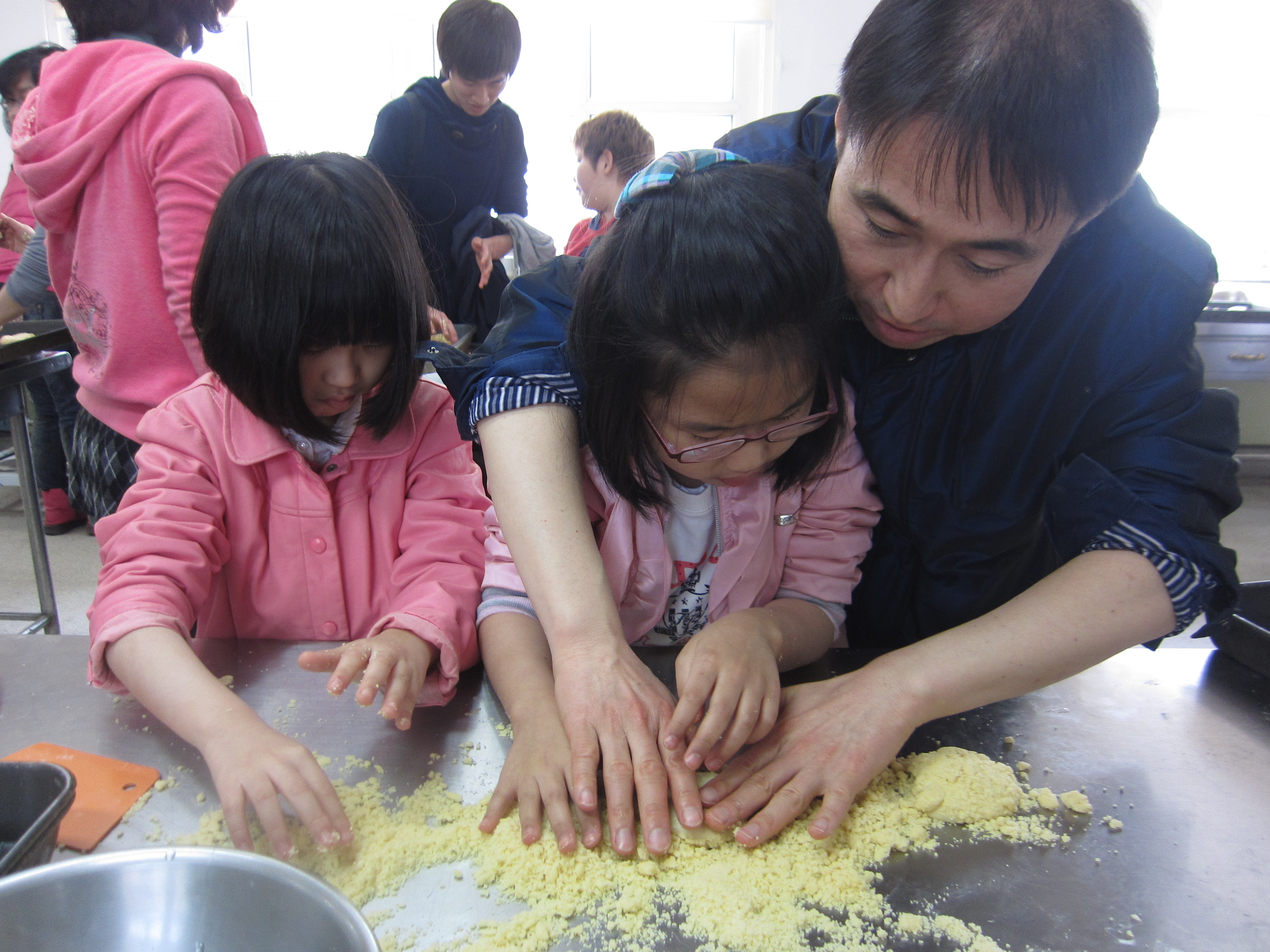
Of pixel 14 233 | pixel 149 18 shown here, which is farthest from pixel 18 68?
pixel 149 18

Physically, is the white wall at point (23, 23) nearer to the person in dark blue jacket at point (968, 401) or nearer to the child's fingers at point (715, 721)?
the person in dark blue jacket at point (968, 401)

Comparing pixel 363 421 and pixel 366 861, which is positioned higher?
pixel 363 421

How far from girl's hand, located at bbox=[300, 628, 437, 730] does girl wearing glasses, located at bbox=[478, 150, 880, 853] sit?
0.09 m

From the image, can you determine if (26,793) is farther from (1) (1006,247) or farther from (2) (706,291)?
(1) (1006,247)

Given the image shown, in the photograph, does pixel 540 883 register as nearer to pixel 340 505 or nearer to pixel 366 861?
pixel 366 861

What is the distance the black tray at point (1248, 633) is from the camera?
923mm

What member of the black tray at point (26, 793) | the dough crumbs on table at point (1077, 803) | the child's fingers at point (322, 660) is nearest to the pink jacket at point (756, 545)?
the child's fingers at point (322, 660)

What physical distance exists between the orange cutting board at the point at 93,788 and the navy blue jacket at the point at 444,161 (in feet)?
5.91

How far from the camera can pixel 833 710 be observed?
30.1 inches

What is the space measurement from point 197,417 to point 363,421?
0.19 m

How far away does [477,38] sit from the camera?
2.18m

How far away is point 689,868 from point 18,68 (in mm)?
3116

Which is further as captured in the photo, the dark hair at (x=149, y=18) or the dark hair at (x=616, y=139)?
the dark hair at (x=616, y=139)

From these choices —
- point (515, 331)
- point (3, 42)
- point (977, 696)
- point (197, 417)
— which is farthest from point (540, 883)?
point (3, 42)
